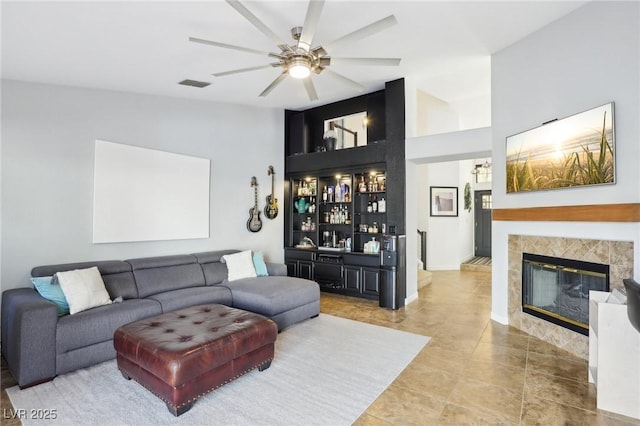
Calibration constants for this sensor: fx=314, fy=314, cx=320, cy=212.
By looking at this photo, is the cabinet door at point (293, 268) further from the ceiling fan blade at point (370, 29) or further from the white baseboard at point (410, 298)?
the ceiling fan blade at point (370, 29)

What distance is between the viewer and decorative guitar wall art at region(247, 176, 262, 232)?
5.49m

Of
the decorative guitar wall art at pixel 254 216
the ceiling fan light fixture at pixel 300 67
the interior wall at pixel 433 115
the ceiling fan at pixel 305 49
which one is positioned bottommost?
the decorative guitar wall art at pixel 254 216

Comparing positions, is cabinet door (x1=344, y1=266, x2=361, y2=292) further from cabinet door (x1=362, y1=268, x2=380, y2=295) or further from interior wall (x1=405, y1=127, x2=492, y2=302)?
interior wall (x1=405, y1=127, x2=492, y2=302)

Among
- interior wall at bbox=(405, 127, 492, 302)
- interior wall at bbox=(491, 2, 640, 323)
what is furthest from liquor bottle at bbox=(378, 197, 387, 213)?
interior wall at bbox=(491, 2, 640, 323)

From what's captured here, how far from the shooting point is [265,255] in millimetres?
5730

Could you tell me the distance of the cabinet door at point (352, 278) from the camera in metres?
5.15

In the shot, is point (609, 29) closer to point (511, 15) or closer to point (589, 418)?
point (511, 15)

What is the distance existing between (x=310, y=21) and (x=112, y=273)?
345cm

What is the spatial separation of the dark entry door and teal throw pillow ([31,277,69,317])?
9357 mm

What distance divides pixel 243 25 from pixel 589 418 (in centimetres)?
418

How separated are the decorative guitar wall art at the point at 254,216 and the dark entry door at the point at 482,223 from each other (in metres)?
6.73

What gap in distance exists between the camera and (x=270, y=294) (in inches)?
146

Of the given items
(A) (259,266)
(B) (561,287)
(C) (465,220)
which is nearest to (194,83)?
(A) (259,266)

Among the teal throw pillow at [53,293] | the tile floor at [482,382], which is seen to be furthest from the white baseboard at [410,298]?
the teal throw pillow at [53,293]
